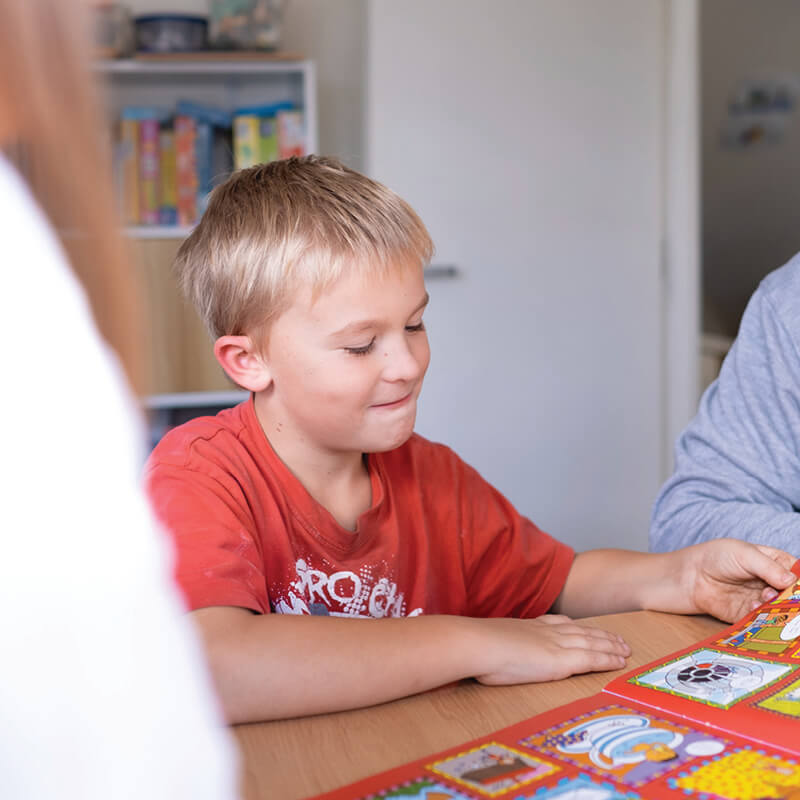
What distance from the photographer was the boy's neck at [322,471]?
991 millimetres

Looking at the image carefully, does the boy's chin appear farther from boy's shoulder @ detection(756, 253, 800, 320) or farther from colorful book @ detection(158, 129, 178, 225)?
colorful book @ detection(158, 129, 178, 225)

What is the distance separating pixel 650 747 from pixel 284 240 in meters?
0.56

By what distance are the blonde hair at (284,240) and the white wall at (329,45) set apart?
6.58 ft

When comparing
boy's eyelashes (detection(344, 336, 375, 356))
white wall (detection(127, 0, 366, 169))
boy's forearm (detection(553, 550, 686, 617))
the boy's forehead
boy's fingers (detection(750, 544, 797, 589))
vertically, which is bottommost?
boy's forearm (detection(553, 550, 686, 617))

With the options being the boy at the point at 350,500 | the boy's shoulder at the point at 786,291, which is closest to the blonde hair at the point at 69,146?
the boy at the point at 350,500

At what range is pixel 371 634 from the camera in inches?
28.8

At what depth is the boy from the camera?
75 cm

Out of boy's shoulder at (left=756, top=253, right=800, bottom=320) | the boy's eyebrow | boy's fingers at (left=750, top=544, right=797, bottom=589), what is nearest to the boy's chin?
the boy's eyebrow

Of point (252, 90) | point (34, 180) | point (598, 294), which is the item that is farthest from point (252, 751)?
point (252, 90)

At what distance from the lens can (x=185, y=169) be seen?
2732 mm

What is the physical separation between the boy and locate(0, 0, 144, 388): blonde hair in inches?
20.9

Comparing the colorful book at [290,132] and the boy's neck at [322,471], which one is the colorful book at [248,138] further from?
the boy's neck at [322,471]

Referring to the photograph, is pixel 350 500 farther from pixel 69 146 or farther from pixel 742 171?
pixel 742 171

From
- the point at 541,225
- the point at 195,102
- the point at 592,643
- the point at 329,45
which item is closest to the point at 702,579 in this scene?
the point at 592,643
